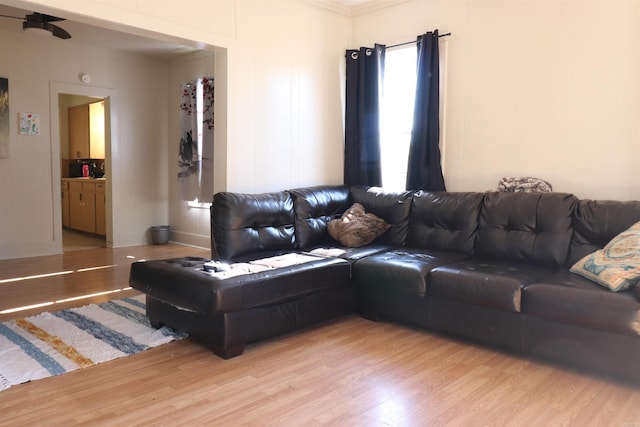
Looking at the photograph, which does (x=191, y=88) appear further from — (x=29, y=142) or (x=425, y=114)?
(x=425, y=114)

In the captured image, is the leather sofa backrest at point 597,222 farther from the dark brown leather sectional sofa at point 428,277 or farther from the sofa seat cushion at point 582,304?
the sofa seat cushion at point 582,304

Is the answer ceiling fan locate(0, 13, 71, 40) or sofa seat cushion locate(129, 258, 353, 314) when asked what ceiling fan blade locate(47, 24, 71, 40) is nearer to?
ceiling fan locate(0, 13, 71, 40)

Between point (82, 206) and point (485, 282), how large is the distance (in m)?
6.66

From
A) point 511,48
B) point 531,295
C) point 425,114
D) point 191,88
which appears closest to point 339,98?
point 425,114

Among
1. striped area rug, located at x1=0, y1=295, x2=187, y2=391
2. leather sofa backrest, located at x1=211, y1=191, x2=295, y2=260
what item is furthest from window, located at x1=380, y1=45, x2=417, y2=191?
striped area rug, located at x1=0, y1=295, x2=187, y2=391

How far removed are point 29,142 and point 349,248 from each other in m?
4.34

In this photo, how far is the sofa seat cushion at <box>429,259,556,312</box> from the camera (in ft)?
9.35

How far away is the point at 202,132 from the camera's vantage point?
633 centimetres

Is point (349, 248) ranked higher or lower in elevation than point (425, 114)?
lower

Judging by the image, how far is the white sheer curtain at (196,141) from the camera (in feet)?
20.5

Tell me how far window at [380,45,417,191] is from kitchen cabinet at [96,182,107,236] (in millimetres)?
4362

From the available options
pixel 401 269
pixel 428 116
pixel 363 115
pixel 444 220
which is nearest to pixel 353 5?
pixel 363 115

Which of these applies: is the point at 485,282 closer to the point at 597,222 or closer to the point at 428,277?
the point at 428,277

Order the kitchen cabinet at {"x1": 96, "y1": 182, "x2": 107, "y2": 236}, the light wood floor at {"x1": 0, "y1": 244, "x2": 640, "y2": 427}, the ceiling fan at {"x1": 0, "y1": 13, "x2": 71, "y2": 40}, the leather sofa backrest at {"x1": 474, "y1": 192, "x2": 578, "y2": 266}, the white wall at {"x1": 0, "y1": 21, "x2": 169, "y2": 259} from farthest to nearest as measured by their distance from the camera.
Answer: the kitchen cabinet at {"x1": 96, "y1": 182, "x2": 107, "y2": 236} < the white wall at {"x1": 0, "y1": 21, "x2": 169, "y2": 259} < the ceiling fan at {"x1": 0, "y1": 13, "x2": 71, "y2": 40} < the leather sofa backrest at {"x1": 474, "y1": 192, "x2": 578, "y2": 266} < the light wood floor at {"x1": 0, "y1": 244, "x2": 640, "y2": 427}
